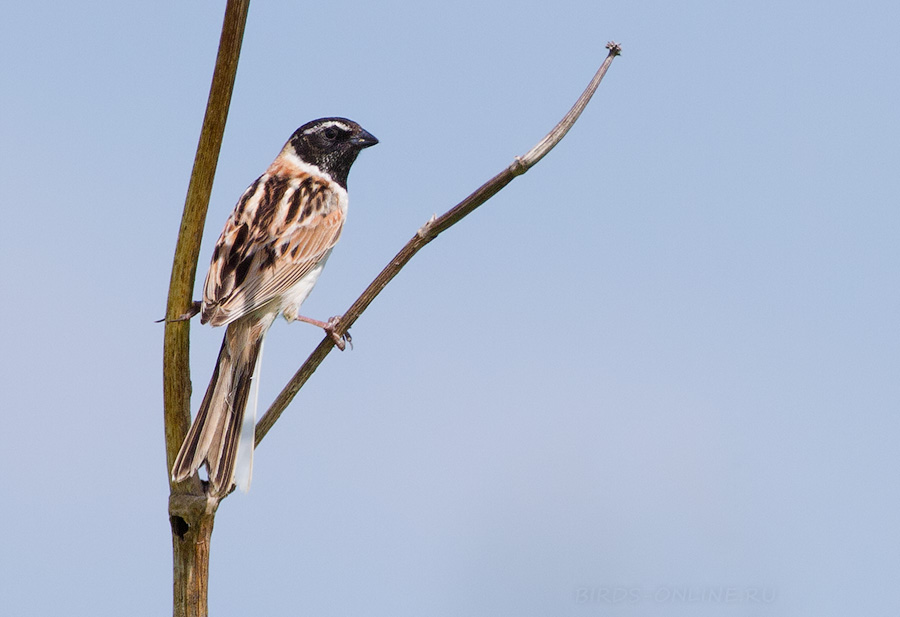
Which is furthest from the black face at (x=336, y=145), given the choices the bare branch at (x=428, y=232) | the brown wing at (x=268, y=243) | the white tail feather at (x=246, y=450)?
the bare branch at (x=428, y=232)

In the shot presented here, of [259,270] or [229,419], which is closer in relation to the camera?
[229,419]

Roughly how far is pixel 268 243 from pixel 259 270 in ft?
0.77

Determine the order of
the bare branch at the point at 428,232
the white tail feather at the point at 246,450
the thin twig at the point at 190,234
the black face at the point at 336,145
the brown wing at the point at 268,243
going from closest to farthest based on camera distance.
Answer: the thin twig at the point at 190,234 < the bare branch at the point at 428,232 < the white tail feather at the point at 246,450 < the brown wing at the point at 268,243 < the black face at the point at 336,145

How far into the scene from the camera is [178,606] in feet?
10.3

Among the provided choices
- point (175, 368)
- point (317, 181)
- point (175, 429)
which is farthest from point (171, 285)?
point (317, 181)

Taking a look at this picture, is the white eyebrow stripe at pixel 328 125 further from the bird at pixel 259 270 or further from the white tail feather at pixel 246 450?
the white tail feather at pixel 246 450

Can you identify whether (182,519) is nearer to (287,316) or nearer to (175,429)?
(175,429)

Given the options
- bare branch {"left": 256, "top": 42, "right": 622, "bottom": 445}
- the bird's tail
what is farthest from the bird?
bare branch {"left": 256, "top": 42, "right": 622, "bottom": 445}

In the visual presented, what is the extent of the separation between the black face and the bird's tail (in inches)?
64.1

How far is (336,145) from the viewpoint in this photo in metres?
6.52

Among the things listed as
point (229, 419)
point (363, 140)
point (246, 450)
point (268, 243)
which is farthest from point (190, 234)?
point (363, 140)

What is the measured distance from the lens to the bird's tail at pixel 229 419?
11.6ft

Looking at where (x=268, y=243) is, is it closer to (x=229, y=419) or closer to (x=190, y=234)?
(x=229, y=419)

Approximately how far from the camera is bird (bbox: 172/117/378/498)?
372cm
